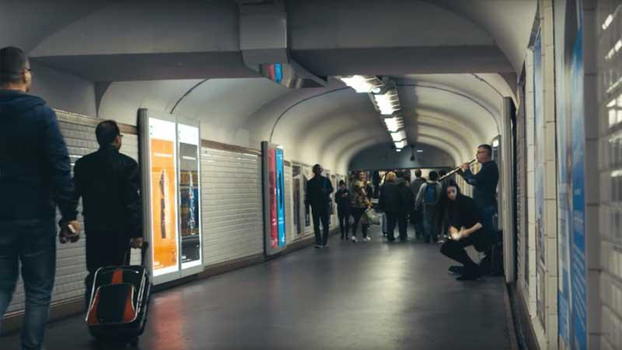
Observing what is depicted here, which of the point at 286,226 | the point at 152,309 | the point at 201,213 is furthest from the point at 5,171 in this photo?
the point at 286,226

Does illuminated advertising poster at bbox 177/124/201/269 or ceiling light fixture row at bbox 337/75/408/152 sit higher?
ceiling light fixture row at bbox 337/75/408/152

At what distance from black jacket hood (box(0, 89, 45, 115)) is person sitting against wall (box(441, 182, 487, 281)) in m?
6.37

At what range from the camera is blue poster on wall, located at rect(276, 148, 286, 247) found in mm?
15141

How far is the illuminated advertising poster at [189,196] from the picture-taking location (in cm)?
1005

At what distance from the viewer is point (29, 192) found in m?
3.99

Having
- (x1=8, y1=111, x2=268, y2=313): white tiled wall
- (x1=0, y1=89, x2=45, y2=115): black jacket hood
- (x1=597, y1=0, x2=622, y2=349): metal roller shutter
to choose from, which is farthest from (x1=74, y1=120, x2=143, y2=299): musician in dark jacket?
(x1=597, y1=0, x2=622, y2=349): metal roller shutter

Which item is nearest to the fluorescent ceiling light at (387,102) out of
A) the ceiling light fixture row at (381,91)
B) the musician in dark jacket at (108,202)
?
the ceiling light fixture row at (381,91)

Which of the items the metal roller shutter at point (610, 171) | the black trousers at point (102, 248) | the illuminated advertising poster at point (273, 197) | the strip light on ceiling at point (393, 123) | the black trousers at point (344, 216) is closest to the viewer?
the metal roller shutter at point (610, 171)

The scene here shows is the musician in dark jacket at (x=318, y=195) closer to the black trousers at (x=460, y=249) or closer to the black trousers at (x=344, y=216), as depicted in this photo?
the black trousers at (x=344, y=216)

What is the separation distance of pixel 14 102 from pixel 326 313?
12.2ft

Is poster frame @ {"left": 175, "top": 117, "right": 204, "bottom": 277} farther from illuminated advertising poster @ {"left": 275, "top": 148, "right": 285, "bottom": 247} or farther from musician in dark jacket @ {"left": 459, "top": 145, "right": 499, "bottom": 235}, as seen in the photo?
illuminated advertising poster @ {"left": 275, "top": 148, "right": 285, "bottom": 247}

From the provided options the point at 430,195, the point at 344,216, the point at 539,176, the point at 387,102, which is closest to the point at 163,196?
the point at 539,176

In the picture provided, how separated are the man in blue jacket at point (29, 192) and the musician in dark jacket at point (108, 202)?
1651 millimetres

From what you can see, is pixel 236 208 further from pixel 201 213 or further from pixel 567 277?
pixel 567 277
